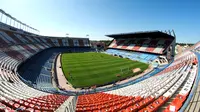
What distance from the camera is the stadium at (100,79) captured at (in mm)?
9384

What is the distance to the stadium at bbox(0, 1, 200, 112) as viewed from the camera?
30.8 ft

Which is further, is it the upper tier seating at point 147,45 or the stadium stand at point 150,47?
the upper tier seating at point 147,45

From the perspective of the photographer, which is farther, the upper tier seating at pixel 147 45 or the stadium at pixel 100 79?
the upper tier seating at pixel 147 45

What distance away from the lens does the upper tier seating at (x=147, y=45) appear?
50.2 meters

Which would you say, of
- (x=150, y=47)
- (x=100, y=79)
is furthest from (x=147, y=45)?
(x=100, y=79)

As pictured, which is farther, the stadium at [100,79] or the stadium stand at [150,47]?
the stadium stand at [150,47]

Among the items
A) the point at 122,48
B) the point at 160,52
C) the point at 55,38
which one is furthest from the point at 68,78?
the point at 55,38

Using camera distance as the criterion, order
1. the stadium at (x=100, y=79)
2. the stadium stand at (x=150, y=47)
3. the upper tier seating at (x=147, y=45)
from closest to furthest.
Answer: the stadium at (x=100, y=79) → the stadium stand at (x=150, y=47) → the upper tier seating at (x=147, y=45)

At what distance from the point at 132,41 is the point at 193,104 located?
60.6 m

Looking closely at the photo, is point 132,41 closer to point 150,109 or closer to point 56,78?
point 56,78

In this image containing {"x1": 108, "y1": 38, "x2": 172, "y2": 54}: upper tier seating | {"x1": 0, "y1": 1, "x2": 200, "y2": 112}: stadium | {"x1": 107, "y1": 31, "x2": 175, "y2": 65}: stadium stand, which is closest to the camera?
{"x1": 0, "y1": 1, "x2": 200, "y2": 112}: stadium

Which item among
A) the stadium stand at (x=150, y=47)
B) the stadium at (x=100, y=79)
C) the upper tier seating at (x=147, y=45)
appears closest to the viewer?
the stadium at (x=100, y=79)

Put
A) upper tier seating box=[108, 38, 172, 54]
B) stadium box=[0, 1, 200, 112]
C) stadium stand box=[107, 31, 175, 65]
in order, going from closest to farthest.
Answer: stadium box=[0, 1, 200, 112], stadium stand box=[107, 31, 175, 65], upper tier seating box=[108, 38, 172, 54]

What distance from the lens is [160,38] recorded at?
184 ft
